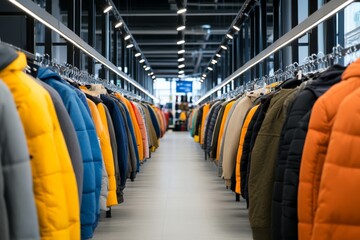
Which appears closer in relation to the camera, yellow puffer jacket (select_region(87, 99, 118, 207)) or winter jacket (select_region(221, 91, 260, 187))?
yellow puffer jacket (select_region(87, 99, 118, 207))

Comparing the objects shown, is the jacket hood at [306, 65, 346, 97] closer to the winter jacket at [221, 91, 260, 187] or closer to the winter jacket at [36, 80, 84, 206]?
the winter jacket at [36, 80, 84, 206]

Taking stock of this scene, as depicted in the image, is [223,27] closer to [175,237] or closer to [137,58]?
[137,58]

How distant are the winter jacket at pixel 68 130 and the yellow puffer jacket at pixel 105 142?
172cm

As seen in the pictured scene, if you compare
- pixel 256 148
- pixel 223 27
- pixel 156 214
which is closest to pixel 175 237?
pixel 156 214

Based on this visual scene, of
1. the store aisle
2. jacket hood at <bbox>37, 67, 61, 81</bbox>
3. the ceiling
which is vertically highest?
the ceiling

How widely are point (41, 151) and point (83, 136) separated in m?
1.29

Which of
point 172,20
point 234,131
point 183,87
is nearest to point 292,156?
point 234,131

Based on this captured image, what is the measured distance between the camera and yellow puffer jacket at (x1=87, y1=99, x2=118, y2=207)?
5.47m

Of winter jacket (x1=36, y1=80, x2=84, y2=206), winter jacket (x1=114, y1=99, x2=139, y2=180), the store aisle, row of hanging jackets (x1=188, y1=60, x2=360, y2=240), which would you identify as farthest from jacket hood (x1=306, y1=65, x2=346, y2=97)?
winter jacket (x1=114, y1=99, x2=139, y2=180)

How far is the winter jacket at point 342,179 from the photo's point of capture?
9.39 ft

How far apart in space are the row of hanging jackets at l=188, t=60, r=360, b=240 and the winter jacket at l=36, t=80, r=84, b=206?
1184mm

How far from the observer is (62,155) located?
3295mm

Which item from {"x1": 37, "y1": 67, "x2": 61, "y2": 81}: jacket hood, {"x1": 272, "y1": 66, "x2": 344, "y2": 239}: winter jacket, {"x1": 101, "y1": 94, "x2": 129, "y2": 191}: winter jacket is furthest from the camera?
{"x1": 101, "y1": 94, "x2": 129, "y2": 191}: winter jacket

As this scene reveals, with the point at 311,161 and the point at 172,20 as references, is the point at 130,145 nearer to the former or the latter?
the point at 311,161
